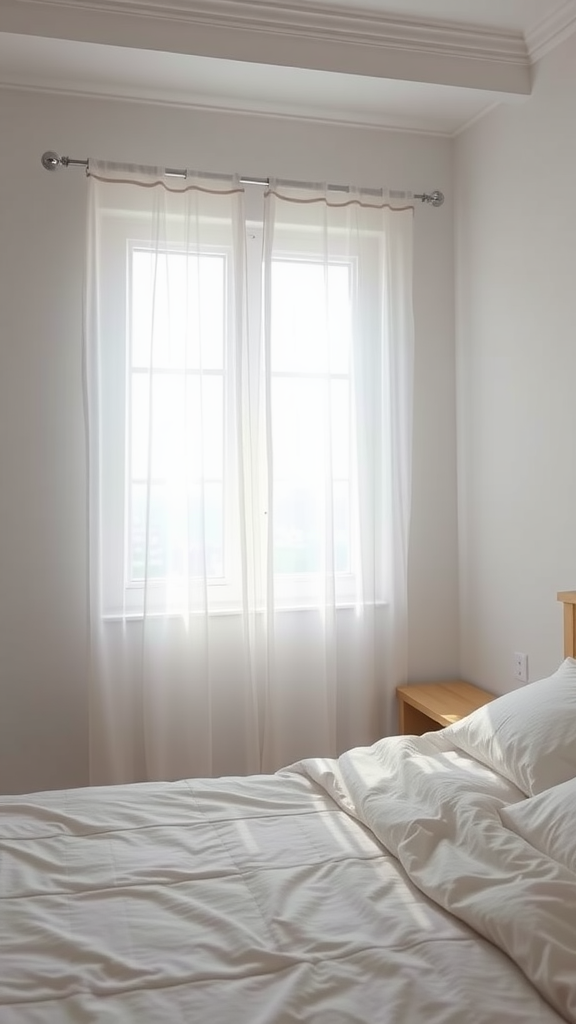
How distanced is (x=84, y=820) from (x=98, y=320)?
5.78 ft

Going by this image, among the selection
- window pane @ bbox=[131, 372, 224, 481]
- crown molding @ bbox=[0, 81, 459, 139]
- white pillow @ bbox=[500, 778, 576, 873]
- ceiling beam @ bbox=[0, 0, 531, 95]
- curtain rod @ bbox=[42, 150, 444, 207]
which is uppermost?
ceiling beam @ bbox=[0, 0, 531, 95]

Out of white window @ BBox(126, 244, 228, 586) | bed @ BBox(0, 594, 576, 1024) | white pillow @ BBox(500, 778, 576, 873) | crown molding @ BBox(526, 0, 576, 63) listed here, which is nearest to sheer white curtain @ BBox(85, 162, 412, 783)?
white window @ BBox(126, 244, 228, 586)

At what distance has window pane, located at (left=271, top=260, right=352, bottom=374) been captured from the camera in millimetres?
3305

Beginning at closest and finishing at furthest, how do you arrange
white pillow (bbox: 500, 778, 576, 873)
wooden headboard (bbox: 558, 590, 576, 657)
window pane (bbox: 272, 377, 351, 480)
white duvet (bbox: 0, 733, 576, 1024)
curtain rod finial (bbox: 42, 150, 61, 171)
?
1. white duvet (bbox: 0, 733, 576, 1024)
2. white pillow (bbox: 500, 778, 576, 873)
3. wooden headboard (bbox: 558, 590, 576, 657)
4. curtain rod finial (bbox: 42, 150, 61, 171)
5. window pane (bbox: 272, 377, 351, 480)

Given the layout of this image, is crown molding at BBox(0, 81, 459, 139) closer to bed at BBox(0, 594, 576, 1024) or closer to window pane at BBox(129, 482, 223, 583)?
window pane at BBox(129, 482, 223, 583)

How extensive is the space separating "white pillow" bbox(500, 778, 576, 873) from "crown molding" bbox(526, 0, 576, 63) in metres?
2.34

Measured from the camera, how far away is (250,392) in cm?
326

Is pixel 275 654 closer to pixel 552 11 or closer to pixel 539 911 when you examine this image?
pixel 539 911

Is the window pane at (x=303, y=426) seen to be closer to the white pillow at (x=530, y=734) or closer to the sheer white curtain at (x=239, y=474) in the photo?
the sheer white curtain at (x=239, y=474)

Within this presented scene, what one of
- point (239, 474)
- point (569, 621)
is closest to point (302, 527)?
point (239, 474)

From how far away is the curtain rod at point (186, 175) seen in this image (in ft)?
10.0

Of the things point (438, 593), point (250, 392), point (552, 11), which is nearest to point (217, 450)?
point (250, 392)

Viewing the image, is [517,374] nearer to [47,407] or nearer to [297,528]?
[297,528]

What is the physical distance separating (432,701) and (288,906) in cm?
171
